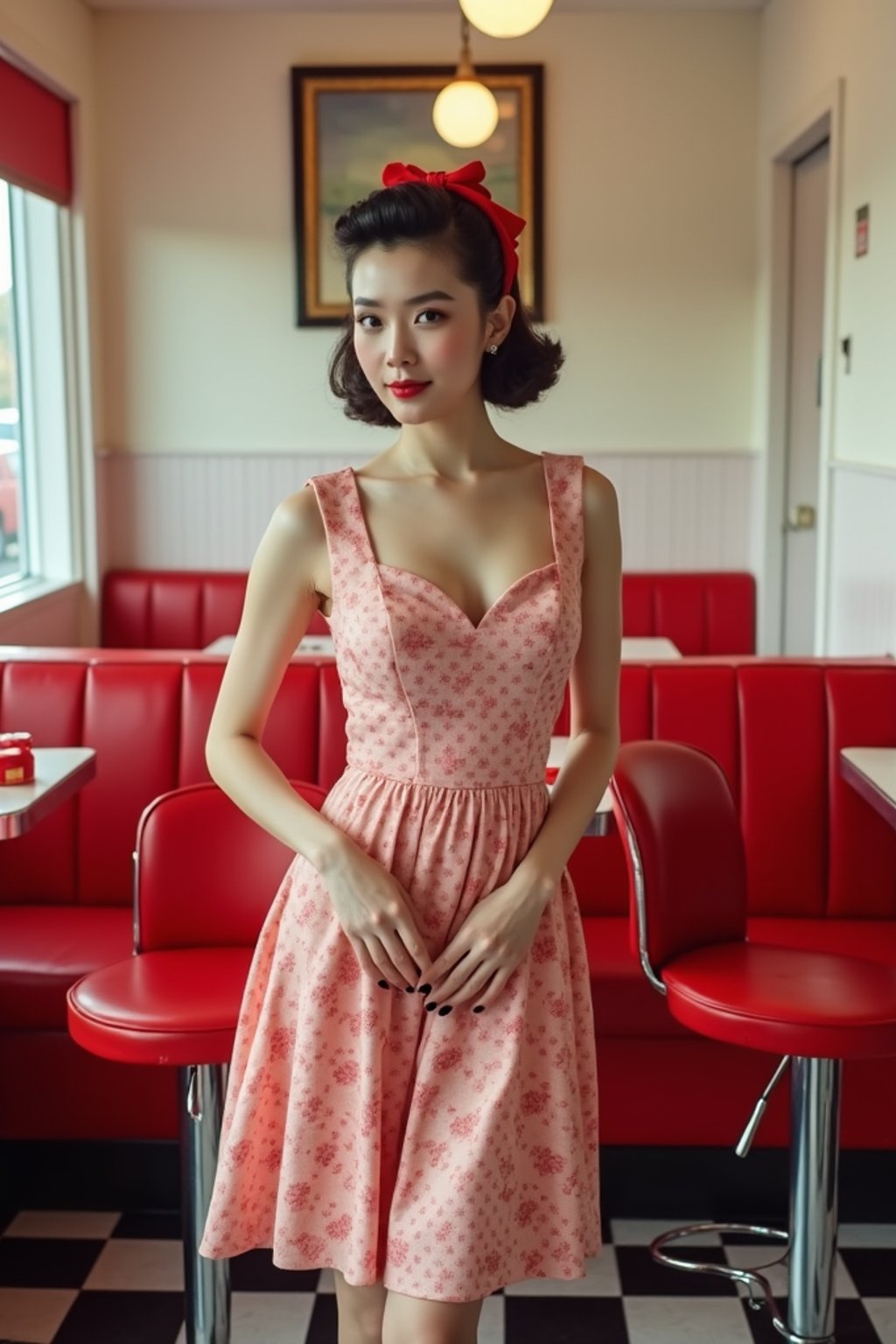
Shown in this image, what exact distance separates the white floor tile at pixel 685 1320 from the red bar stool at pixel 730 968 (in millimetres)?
258

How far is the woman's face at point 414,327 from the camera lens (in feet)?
5.04

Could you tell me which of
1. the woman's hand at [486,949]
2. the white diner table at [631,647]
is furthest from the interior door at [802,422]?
the woman's hand at [486,949]

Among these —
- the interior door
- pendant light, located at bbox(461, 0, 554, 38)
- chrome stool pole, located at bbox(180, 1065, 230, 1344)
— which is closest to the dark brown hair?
chrome stool pole, located at bbox(180, 1065, 230, 1344)

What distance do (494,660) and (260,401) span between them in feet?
17.1

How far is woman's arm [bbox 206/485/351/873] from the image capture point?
63.4 inches

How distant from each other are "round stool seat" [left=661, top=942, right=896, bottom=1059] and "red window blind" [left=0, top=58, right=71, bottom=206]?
4.11m

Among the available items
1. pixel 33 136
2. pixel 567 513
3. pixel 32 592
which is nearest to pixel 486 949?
pixel 567 513

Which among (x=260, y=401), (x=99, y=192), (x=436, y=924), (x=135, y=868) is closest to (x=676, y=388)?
(x=260, y=401)

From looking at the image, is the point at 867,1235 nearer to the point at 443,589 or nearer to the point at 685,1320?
the point at 685,1320

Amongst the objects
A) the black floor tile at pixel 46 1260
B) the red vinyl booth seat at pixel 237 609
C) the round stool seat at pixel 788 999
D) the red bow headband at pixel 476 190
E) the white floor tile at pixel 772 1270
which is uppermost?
the red bow headband at pixel 476 190

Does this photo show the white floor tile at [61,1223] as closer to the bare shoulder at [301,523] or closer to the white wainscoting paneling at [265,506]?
the bare shoulder at [301,523]

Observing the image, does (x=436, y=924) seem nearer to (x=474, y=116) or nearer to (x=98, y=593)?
(x=474, y=116)

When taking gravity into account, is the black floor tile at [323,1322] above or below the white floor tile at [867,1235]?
above

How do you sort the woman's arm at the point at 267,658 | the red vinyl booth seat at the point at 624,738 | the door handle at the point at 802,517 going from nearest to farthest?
Result: the woman's arm at the point at 267,658 → the red vinyl booth seat at the point at 624,738 → the door handle at the point at 802,517
